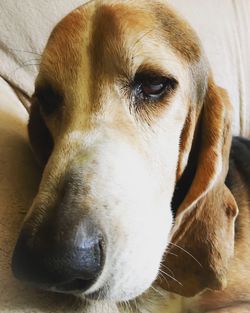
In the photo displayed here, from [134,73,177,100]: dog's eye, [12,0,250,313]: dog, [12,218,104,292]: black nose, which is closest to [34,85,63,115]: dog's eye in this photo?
[12,0,250,313]: dog

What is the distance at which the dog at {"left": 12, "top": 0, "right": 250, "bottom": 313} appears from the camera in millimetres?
1070

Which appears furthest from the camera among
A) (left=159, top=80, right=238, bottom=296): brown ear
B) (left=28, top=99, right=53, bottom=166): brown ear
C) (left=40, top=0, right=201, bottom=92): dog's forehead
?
(left=28, top=99, right=53, bottom=166): brown ear

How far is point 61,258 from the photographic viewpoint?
997mm

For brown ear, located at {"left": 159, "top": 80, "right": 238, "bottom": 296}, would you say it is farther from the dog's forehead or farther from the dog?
the dog's forehead

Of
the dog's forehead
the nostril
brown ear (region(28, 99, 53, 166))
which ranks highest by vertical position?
the dog's forehead

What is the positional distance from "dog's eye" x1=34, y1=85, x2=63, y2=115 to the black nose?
1.77 feet

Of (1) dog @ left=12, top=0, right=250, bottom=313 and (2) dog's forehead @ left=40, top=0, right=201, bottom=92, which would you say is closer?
(1) dog @ left=12, top=0, right=250, bottom=313

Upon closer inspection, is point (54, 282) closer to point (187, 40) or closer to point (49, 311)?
point (49, 311)

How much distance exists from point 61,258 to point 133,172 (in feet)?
1.06

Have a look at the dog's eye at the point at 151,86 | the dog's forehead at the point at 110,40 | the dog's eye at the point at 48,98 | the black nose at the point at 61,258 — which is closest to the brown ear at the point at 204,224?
the dog's eye at the point at 151,86

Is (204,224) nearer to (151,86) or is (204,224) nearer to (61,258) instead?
(151,86)

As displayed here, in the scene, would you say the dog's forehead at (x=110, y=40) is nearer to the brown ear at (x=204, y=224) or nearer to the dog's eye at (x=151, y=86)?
the dog's eye at (x=151, y=86)

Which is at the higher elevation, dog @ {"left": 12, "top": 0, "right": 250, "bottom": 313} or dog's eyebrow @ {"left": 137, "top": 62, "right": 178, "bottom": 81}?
dog's eyebrow @ {"left": 137, "top": 62, "right": 178, "bottom": 81}

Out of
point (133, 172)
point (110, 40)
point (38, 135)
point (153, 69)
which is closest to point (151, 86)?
point (153, 69)
